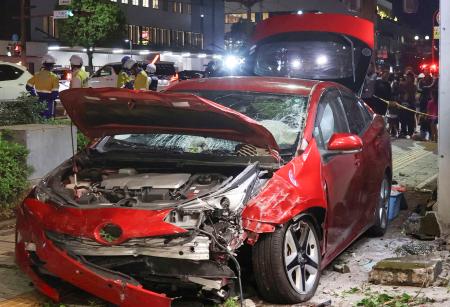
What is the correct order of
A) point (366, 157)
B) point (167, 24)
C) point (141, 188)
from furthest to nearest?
point (167, 24)
point (366, 157)
point (141, 188)

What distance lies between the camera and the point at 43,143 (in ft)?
24.7

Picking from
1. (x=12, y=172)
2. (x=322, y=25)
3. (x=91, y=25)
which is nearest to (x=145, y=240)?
(x=12, y=172)

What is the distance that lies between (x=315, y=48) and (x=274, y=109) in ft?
21.7

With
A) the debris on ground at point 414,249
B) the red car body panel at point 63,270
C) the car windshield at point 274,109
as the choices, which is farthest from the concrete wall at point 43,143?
the debris on ground at point 414,249

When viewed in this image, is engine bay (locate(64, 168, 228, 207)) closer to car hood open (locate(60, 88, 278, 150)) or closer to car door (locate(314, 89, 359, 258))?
car hood open (locate(60, 88, 278, 150))

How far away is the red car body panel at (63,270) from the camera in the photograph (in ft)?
12.8

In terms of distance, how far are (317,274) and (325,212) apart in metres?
0.47

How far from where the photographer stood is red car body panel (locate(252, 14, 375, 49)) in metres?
11.3

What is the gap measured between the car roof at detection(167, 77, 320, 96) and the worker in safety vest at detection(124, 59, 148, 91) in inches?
266

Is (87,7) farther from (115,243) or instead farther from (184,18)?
(115,243)

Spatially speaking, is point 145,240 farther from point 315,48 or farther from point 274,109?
point 315,48

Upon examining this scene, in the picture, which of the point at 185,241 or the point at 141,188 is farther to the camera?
the point at 141,188

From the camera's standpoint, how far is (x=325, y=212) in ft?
15.8

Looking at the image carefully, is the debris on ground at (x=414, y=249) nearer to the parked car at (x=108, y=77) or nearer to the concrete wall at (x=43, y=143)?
the concrete wall at (x=43, y=143)
